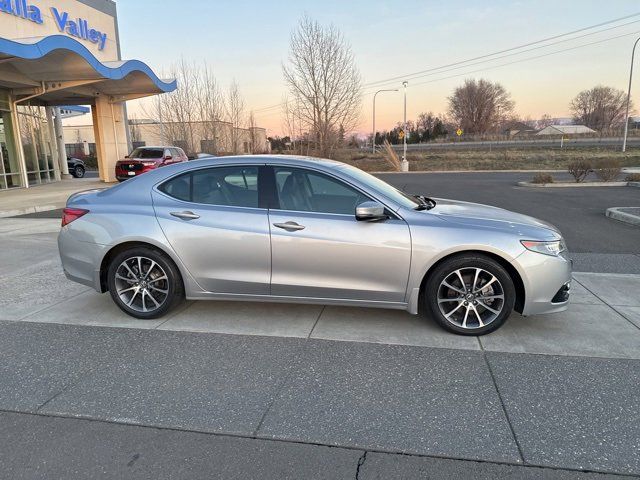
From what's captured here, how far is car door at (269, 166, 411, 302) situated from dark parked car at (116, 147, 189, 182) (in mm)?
14993

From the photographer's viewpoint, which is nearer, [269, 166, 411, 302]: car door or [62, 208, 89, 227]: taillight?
[269, 166, 411, 302]: car door

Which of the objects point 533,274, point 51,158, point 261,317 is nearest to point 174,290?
point 261,317

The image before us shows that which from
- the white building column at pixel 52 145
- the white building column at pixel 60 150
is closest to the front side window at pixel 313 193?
the white building column at pixel 52 145

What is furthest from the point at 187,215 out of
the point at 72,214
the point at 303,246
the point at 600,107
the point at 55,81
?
the point at 600,107

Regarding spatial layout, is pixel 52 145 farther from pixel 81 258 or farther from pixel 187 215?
pixel 187 215

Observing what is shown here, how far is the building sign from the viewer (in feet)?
51.5

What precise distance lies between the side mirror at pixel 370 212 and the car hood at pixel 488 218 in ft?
1.84

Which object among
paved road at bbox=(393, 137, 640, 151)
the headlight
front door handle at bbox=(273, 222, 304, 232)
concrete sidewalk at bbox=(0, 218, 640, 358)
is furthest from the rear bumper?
paved road at bbox=(393, 137, 640, 151)

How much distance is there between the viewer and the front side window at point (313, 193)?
13.3 ft

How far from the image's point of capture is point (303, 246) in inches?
155

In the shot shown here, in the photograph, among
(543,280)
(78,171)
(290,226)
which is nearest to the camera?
(543,280)

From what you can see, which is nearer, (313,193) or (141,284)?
(313,193)

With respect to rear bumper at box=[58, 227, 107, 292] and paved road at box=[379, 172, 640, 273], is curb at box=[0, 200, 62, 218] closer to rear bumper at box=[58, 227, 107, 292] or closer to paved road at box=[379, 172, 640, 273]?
rear bumper at box=[58, 227, 107, 292]

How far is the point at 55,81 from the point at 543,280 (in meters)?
20.0
